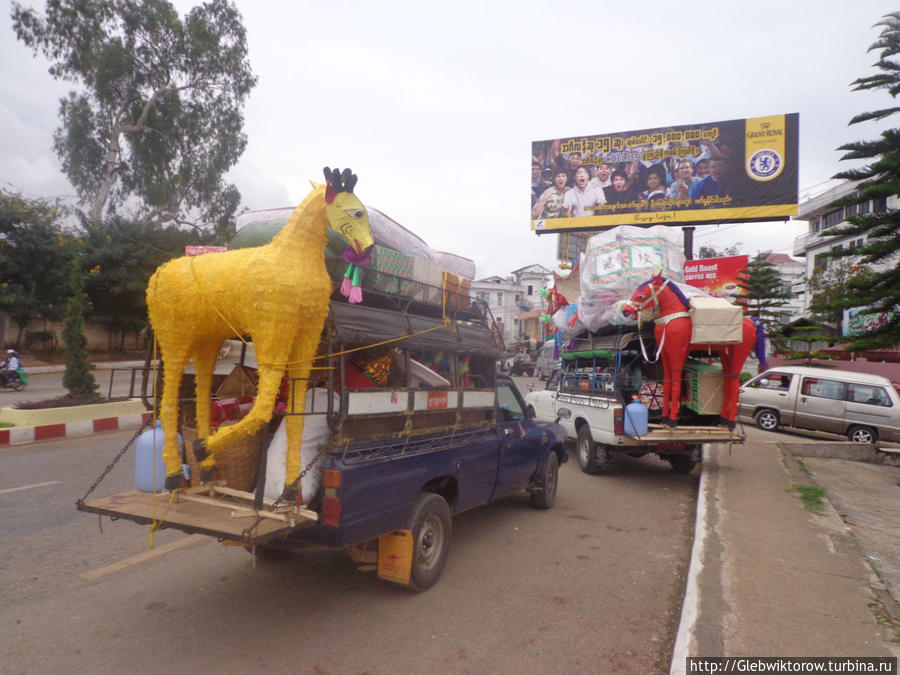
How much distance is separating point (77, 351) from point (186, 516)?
9609 mm

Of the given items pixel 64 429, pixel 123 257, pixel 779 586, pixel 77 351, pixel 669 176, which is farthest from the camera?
pixel 123 257

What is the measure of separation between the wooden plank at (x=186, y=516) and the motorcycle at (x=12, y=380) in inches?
670

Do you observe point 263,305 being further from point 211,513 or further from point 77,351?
point 77,351

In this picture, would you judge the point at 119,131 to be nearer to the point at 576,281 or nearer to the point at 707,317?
the point at 576,281

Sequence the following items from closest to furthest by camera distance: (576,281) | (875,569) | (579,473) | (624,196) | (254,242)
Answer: (254,242) → (875,569) → (579,473) → (576,281) → (624,196)

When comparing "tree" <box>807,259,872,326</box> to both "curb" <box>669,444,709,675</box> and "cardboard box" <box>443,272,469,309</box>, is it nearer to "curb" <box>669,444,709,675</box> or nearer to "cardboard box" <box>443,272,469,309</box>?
"curb" <box>669,444,709,675</box>

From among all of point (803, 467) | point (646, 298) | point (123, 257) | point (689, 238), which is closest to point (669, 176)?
point (689, 238)

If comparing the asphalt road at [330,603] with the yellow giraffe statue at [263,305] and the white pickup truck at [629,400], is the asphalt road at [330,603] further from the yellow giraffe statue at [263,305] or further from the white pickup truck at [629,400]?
the white pickup truck at [629,400]

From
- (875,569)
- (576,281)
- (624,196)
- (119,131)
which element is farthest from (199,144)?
(875,569)

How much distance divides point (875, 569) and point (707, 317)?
3.40 meters

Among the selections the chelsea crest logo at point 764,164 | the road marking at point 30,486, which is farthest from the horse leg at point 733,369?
the chelsea crest logo at point 764,164

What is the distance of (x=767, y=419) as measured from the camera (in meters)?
14.4

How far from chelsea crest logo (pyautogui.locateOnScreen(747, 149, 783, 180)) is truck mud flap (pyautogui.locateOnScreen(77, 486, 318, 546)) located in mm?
25032

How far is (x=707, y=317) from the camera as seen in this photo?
23.3 ft
